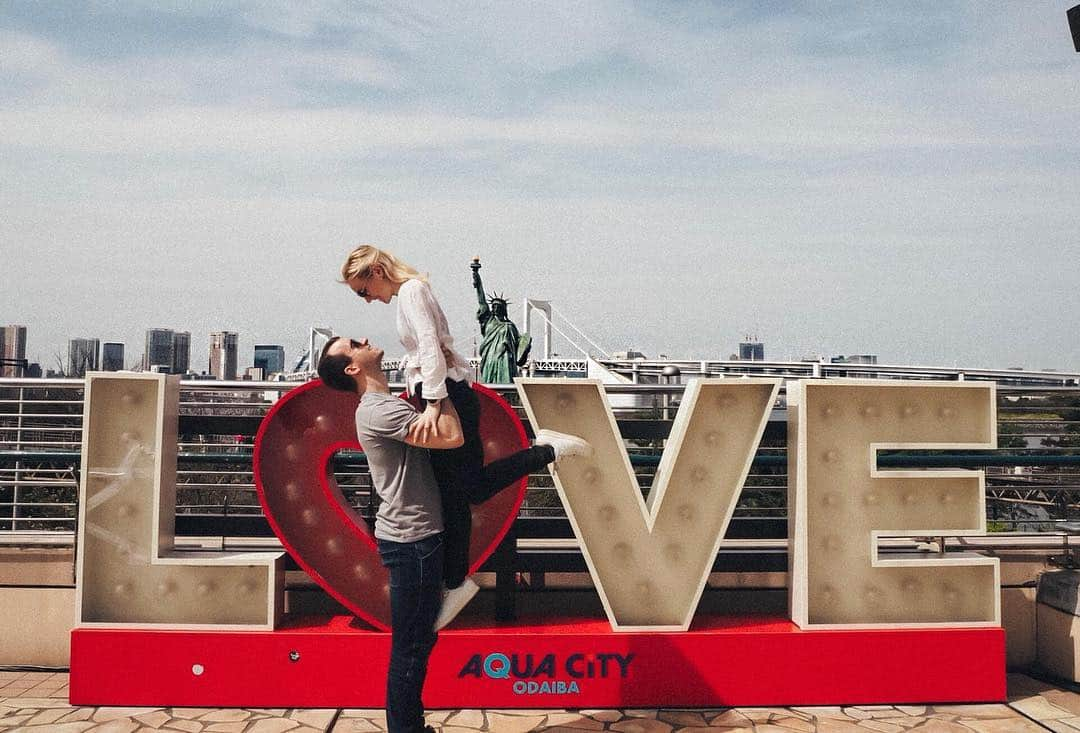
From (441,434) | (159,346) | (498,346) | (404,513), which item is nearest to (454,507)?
(404,513)

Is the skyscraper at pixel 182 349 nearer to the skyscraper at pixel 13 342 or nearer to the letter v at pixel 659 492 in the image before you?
the skyscraper at pixel 13 342

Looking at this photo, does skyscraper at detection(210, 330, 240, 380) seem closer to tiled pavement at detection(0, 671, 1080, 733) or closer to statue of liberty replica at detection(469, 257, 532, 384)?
statue of liberty replica at detection(469, 257, 532, 384)

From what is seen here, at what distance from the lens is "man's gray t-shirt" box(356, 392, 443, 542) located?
3430 mm

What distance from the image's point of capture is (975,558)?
4805mm

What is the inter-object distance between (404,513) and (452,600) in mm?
452

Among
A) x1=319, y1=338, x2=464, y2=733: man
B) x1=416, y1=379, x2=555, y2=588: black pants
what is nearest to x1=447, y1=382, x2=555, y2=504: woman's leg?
x1=416, y1=379, x2=555, y2=588: black pants

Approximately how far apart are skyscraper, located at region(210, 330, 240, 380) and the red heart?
100 meters

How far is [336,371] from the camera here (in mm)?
3535

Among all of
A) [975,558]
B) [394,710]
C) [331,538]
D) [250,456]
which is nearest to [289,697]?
[331,538]

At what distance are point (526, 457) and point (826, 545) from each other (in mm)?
1893

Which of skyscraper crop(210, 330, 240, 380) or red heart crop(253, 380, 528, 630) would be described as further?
skyscraper crop(210, 330, 240, 380)

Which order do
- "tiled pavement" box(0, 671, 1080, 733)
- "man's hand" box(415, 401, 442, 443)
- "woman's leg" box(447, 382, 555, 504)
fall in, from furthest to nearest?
"tiled pavement" box(0, 671, 1080, 733), "woman's leg" box(447, 382, 555, 504), "man's hand" box(415, 401, 442, 443)

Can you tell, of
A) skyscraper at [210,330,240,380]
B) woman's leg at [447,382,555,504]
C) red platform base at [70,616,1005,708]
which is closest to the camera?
woman's leg at [447,382,555,504]

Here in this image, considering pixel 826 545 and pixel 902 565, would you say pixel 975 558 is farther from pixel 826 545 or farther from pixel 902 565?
pixel 826 545
